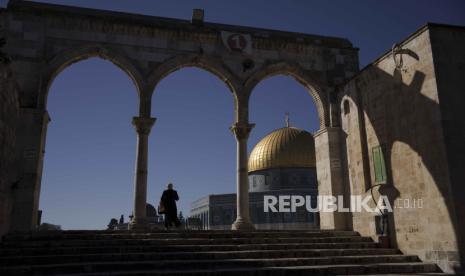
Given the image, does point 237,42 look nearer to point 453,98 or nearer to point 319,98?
point 319,98

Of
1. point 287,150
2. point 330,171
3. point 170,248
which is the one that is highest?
point 287,150

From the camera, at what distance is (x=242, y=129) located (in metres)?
15.1

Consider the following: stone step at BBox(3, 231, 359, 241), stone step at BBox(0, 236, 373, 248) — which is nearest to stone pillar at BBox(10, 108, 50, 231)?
stone step at BBox(3, 231, 359, 241)

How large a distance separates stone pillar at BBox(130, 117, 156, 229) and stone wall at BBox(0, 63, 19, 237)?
11.9ft

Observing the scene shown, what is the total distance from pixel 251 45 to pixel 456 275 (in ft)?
34.0

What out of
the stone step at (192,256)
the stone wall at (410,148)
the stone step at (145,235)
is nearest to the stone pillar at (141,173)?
the stone step at (145,235)

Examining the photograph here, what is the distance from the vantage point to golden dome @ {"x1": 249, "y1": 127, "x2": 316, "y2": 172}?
4231cm

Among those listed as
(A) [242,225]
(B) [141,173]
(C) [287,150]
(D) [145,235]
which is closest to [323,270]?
(D) [145,235]

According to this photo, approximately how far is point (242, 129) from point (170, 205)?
12.7 ft

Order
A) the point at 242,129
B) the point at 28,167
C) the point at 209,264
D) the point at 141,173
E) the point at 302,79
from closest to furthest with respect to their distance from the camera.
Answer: the point at 209,264
the point at 28,167
the point at 141,173
the point at 242,129
the point at 302,79

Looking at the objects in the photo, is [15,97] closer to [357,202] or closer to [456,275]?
[357,202]

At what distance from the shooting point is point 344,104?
589 inches

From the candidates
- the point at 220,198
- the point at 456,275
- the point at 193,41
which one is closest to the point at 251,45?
the point at 193,41

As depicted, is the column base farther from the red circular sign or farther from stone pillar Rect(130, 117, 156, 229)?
the red circular sign
